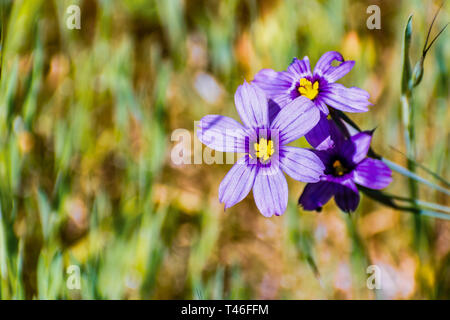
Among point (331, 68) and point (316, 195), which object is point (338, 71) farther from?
point (316, 195)

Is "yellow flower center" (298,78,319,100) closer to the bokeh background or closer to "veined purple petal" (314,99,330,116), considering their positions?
"veined purple petal" (314,99,330,116)

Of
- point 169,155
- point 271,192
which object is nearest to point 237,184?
point 271,192

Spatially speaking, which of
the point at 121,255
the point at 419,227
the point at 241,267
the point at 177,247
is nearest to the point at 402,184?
the point at 419,227

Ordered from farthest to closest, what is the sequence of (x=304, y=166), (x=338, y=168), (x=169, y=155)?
(x=169, y=155) → (x=338, y=168) → (x=304, y=166)

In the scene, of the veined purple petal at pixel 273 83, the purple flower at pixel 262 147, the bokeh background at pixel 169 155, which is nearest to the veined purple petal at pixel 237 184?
the purple flower at pixel 262 147

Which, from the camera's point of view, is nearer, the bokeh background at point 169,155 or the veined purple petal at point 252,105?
the veined purple petal at point 252,105

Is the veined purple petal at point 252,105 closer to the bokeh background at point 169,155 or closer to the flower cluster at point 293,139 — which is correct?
the flower cluster at point 293,139
